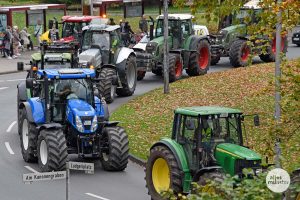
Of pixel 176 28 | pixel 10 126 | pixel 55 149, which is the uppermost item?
pixel 176 28

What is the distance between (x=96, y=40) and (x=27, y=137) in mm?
10017

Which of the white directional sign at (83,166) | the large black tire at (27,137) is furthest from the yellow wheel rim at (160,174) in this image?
the large black tire at (27,137)

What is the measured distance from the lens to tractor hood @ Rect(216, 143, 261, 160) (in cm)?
1714

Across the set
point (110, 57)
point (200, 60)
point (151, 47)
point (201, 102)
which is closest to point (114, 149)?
point (201, 102)

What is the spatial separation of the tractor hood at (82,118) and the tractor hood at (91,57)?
909cm

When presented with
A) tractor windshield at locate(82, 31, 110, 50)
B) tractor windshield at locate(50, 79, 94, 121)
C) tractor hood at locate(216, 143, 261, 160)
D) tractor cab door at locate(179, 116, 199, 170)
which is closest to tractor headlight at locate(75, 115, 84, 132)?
tractor windshield at locate(50, 79, 94, 121)

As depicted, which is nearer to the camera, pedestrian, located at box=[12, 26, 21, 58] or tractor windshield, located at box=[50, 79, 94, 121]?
tractor windshield, located at box=[50, 79, 94, 121]

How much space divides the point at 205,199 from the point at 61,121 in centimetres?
1152

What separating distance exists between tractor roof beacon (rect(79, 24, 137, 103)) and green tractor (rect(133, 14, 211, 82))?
2.32 m

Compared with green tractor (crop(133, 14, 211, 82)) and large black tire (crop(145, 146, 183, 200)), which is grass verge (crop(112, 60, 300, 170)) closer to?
green tractor (crop(133, 14, 211, 82))

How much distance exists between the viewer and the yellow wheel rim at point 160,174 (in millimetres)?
18803

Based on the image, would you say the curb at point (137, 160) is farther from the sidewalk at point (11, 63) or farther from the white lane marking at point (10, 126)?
the sidewalk at point (11, 63)

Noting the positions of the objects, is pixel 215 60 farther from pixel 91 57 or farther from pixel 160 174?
pixel 160 174

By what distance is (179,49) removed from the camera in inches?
1457
